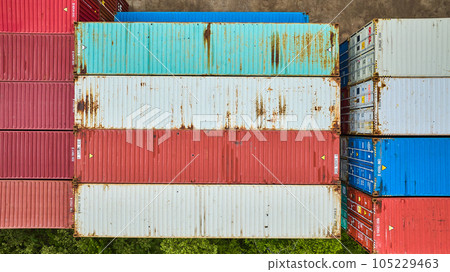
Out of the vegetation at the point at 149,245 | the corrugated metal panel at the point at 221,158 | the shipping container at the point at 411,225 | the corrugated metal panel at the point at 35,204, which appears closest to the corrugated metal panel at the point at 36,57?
the corrugated metal panel at the point at 221,158

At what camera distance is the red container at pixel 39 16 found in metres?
14.2

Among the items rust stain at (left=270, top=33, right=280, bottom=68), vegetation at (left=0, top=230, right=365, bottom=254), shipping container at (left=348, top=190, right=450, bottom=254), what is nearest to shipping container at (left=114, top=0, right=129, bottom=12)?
rust stain at (left=270, top=33, right=280, bottom=68)

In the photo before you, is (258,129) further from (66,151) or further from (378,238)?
(66,151)

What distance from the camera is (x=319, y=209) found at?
45.2 ft

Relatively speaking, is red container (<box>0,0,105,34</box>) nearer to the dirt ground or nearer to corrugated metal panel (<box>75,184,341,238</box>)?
the dirt ground

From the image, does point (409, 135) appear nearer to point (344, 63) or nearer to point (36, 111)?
point (344, 63)

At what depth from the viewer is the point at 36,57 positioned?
14.2 meters

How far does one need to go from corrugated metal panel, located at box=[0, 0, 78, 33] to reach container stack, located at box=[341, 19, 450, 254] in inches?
684

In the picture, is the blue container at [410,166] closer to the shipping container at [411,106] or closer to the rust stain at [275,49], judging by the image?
the shipping container at [411,106]

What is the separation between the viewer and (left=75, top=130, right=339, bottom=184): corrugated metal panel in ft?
45.0

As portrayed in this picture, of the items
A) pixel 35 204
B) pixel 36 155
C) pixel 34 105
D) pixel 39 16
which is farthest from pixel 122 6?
pixel 35 204

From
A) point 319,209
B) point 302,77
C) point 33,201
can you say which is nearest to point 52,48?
point 33,201

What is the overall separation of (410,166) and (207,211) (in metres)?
11.5

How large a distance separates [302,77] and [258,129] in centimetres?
388
